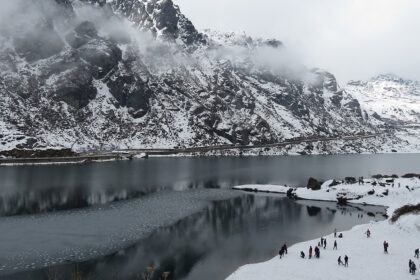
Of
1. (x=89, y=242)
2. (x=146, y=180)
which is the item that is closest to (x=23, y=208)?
(x=89, y=242)

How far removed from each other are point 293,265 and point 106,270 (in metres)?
26.9

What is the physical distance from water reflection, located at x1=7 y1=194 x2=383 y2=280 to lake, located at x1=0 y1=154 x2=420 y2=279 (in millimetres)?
144

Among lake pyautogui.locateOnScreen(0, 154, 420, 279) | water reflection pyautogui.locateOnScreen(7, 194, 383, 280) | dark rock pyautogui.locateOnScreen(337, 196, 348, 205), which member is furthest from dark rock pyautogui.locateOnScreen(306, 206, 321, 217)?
dark rock pyautogui.locateOnScreen(337, 196, 348, 205)

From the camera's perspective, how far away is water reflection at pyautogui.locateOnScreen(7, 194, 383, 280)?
6109cm

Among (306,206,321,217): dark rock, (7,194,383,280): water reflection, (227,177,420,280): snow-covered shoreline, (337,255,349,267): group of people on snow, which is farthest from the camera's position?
(306,206,321,217): dark rock

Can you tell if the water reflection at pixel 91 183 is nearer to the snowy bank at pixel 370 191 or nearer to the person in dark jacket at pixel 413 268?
the snowy bank at pixel 370 191

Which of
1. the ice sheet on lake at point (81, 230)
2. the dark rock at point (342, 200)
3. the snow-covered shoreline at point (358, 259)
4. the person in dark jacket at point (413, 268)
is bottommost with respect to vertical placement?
the ice sheet on lake at point (81, 230)

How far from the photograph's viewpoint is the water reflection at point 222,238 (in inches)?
2405

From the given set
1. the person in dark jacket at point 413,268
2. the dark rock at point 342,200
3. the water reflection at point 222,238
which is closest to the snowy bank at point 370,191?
the dark rock at point 342,200

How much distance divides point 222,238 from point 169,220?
1681cm

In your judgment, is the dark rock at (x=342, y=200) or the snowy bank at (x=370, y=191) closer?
the snowy bank at (x=370, y=191)

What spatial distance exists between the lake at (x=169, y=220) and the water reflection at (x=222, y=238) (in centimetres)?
14

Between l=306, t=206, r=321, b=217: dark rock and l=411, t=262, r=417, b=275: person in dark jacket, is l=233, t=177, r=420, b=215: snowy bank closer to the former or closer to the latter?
l=306, t=206, r=321, b=217: dark rock

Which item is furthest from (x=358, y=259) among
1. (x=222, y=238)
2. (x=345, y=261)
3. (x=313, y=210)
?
(x=313, y=210)
